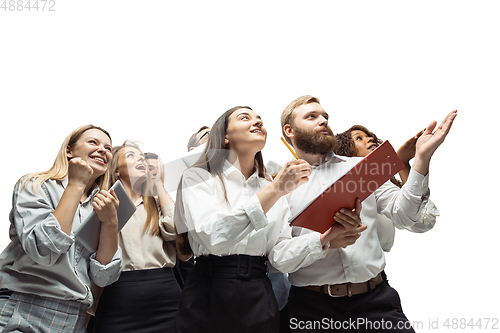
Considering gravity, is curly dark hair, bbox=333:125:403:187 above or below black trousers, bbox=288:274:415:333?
above

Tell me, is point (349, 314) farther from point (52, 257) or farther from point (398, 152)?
point (52, 257)

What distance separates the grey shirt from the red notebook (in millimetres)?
1230

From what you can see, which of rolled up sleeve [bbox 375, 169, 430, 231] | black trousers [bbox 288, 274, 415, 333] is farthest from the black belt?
rolled up sleeve [bbox 375, 169, 430, 231]

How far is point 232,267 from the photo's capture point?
6.26 ft

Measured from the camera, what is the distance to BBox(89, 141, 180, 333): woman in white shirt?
2344 millimetres

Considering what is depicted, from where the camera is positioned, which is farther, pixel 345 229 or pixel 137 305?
pixel 137 305

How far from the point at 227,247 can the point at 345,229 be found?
0.63 m

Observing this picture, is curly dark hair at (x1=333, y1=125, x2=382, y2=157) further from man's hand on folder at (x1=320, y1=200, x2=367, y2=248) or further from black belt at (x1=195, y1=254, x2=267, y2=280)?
black belt at (x1=195, y1=254, x2=267, y2=280)

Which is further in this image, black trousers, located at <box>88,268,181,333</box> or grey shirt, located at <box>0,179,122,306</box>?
black trousers, located at <box>88,268,181,333</box>

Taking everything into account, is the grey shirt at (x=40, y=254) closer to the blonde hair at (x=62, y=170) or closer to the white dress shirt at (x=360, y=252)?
the blonde hair at (x=62, y=170)

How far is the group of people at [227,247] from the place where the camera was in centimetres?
187

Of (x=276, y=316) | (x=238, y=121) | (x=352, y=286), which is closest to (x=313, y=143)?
(x=238, y=121)

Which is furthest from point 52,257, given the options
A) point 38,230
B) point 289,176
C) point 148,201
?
point 289,176

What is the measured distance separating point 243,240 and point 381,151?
0.82 m
